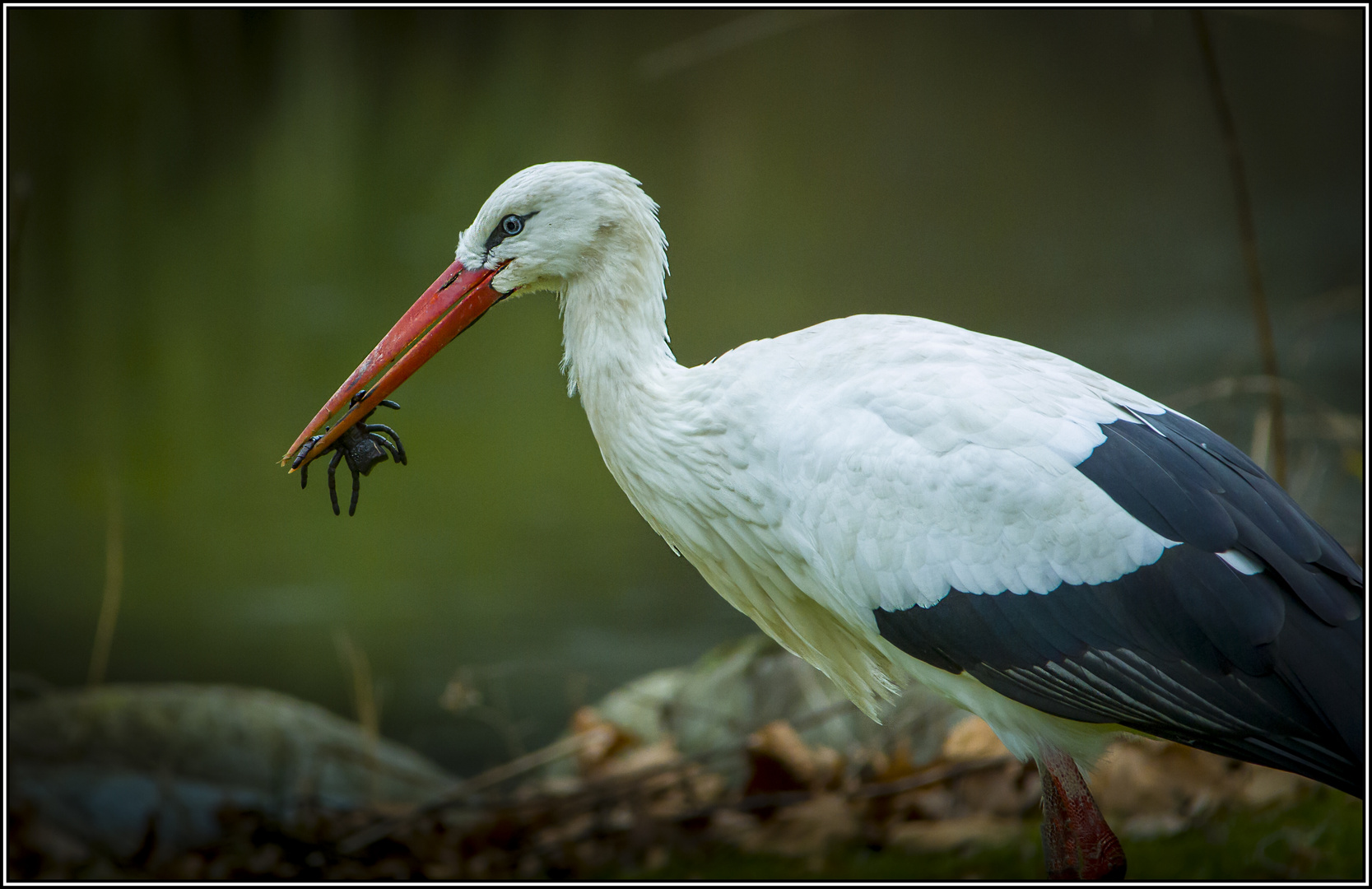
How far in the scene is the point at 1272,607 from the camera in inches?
65.7

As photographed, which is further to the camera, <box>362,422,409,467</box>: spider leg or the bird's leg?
<box>362,422,409,467</box>: spider leg

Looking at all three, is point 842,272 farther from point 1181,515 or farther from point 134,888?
point 134,888

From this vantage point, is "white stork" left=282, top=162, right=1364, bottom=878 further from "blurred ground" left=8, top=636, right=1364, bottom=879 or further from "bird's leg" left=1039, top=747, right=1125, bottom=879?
"blurred ground" left=8, top=636, right=1364, bottom=879

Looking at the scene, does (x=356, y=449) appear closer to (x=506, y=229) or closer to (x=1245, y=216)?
(x=506, y=229)

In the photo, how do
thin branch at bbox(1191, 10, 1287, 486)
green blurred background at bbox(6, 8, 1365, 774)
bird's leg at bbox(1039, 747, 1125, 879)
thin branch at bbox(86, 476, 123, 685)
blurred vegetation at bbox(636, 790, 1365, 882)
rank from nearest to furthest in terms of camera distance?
bird's leg at bbox(1039, 747, 1125, 879) → blurred vegetation at bbox(636, 790, 1365, 882) → thin branch at bbox(1191, 10, 1287, 486) → thin branch at bbox(86, 476, 123, 685) → green blurred background at bbox(6, 8, 1365, 774)

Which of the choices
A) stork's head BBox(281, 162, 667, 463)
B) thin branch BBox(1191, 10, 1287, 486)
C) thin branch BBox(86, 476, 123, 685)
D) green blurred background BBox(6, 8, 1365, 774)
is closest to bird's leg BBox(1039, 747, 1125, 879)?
stork's head BBox(281, 162, 667, 463)

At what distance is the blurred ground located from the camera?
2879mm

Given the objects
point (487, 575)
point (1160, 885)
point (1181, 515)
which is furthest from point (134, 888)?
point (1181, 515)

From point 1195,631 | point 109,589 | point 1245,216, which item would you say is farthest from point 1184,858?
point 109,589

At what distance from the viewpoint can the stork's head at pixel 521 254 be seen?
206 cm

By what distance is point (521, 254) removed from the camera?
2.08 m

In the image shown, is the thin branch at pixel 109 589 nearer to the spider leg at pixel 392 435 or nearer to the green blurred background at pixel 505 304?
the green blurred background at pixel 505 304

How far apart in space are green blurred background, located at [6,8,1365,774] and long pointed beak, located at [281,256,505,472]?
2.06 m

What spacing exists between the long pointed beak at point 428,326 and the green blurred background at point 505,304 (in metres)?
2.06
